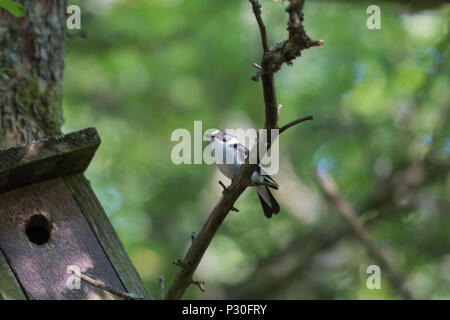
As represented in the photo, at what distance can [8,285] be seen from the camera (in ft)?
10.7

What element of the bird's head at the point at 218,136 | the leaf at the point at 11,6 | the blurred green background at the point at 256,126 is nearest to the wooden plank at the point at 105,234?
the leaf at the point at 11,6

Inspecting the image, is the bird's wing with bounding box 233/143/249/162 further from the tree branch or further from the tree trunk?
the tree branch

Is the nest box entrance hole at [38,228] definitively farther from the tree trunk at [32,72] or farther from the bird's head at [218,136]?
the bird's head at [218,136]

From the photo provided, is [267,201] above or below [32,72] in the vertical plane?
below

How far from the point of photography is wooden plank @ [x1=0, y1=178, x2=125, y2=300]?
341 cm

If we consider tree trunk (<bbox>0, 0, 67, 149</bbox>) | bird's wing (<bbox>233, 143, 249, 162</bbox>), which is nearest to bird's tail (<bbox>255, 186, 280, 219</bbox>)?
bird's wing (<bbox>233, 143, 249, 162</bbox>)

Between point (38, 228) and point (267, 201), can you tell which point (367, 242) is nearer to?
point (267, 201)

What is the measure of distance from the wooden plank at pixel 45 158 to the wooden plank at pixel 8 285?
500 mm

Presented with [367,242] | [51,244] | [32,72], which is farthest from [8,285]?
[367,242]

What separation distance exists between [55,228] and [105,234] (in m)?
0.33

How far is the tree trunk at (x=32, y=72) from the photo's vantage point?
4.16 m
